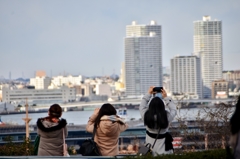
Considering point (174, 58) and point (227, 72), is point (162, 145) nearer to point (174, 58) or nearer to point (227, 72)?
point (174, 58)

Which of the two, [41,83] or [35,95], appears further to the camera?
[41,83]

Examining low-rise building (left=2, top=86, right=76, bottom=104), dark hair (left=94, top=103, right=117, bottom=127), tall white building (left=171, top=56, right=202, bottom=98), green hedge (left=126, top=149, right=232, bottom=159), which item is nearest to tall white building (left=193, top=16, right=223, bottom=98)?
tall white building (left=171, top=56, right=202, bottom=98)

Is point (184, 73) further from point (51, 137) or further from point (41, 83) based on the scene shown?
point (51, 137)

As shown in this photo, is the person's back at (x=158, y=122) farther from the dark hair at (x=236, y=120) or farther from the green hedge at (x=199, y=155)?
the dark hair at (x=236, y=120)

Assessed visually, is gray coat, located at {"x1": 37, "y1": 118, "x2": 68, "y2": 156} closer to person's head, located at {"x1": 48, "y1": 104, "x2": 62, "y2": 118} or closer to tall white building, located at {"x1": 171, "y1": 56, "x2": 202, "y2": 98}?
person's head, located at {"x1": 48, "y1": 104, "x2": 62, "y2": 118}

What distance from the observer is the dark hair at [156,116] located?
4289 mm

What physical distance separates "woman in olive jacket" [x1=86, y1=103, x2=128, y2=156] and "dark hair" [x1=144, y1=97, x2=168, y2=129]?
0.24 m

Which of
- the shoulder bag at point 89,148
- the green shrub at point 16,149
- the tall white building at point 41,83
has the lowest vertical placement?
the tall white building at point 41,83

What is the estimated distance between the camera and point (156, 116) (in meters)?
4.29

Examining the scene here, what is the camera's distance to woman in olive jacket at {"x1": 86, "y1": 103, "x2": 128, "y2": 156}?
14.6 ft

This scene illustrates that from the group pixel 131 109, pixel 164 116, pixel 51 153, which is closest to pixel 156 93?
pixel 164 116

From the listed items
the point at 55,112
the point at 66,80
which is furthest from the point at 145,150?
the point at 66,80

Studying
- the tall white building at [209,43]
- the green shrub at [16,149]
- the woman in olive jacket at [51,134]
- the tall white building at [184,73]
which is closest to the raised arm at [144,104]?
the woman in olive jacket at [51,134]

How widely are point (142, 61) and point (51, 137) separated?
399 ft
